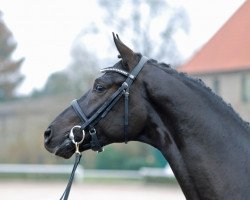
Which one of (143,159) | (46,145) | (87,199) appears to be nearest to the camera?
(46,145)

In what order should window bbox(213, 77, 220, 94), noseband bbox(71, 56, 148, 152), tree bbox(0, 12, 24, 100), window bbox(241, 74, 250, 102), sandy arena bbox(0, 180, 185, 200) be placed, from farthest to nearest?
window bbox(241, 74, 250, 102) → window bbox(213, 77, 220, 94) → sandy arena bbox(0, 180, 185, 200) → tree bbox(0, 12, 24, 100) → noseband bbox(71, 56, 148, 152)

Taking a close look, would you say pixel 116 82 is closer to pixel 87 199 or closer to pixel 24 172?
pixel 87 199

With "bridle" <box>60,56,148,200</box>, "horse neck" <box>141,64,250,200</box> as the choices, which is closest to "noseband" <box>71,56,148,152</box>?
"bridle" <box>60,56,148,200</box>

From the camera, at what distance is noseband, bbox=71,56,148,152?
12.6ft

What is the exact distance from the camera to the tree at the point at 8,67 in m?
18.8

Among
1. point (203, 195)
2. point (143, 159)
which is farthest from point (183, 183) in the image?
point (143, 159)

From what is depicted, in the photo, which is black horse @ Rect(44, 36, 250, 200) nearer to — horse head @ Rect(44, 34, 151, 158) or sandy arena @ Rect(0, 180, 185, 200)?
horse head @ Rect(44, 34, 151, 158)

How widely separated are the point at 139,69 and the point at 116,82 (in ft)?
0.58

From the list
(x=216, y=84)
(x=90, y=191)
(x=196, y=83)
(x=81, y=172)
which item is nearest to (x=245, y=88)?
(x=216, y=84)

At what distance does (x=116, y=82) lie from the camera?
12.8 ft

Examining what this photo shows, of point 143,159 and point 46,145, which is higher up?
point 143,159

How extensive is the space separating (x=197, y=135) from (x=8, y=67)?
24.3 m

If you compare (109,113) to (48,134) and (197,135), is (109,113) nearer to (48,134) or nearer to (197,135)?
(48,134)

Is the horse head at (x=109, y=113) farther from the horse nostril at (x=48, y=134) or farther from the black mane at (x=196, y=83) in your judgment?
the black mane at (x=196, y=83)
